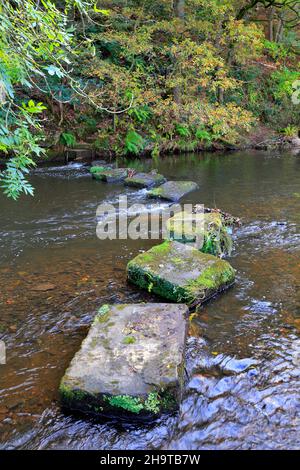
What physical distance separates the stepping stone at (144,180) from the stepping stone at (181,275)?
5.45 meters

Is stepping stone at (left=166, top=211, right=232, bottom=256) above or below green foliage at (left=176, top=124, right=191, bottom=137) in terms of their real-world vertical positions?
below

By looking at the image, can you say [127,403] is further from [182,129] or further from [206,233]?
[182,129]

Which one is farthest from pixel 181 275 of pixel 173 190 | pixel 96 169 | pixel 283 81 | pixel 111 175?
pixel 283 81

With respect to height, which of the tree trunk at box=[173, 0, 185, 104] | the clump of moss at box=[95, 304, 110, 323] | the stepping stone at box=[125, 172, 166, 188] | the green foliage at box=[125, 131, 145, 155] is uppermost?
the tree trunk at box=[173, 0, 185, 104]

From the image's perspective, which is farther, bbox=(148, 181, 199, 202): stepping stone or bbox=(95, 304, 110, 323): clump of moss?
bbox=(148, 181, 199, 202): stepping stone

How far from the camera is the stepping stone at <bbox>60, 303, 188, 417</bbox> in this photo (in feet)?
10.1

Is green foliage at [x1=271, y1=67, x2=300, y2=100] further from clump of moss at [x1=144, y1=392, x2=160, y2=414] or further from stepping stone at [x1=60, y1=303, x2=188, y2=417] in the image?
clump of moss at [x1=144, y1=392, x2=160, y2=414]

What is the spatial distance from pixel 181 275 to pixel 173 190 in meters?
5.21

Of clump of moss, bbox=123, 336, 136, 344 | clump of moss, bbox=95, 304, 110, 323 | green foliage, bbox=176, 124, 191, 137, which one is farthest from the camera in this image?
green foliage, bbox=176, 124, 191, 137

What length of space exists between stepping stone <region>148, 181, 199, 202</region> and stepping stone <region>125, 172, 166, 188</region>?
72cm

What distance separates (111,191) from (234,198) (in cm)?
314

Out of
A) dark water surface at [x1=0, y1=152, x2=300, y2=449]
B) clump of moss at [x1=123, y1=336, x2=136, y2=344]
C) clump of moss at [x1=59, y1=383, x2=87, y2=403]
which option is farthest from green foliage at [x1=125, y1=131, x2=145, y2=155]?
clump of moss at [x1=59, y1=383, x2=87, y2=403]
